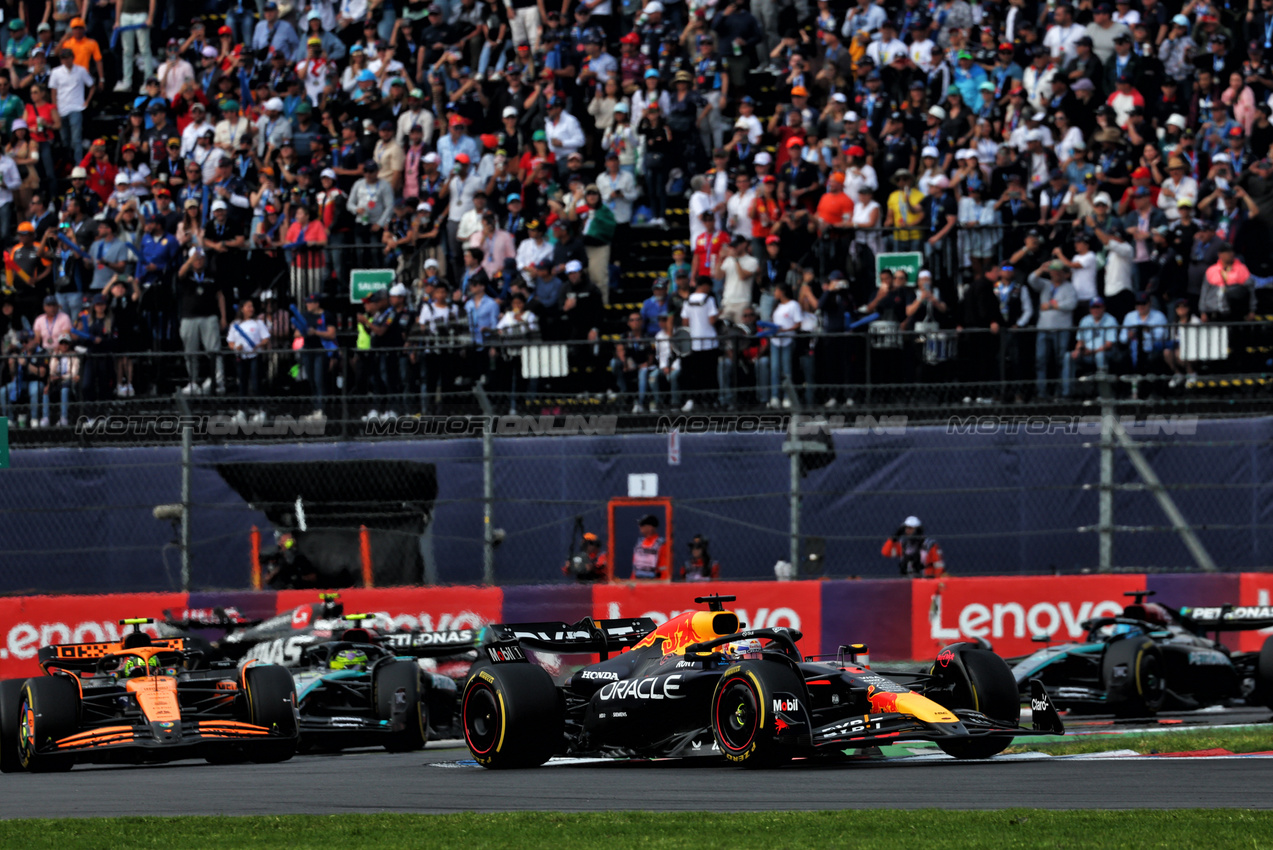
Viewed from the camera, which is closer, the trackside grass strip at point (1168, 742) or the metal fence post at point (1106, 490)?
the trackside grass strip at point (1168, 742)

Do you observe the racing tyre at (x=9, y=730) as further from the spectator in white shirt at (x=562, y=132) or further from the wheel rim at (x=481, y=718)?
the spectator in white shirt at (x=562, y=132)

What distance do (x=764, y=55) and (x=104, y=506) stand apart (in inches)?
391

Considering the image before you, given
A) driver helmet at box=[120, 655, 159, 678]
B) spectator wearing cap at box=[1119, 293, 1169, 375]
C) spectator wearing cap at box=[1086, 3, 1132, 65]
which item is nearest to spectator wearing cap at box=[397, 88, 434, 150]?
spectator wearing cap at box=[1086, 3, 1132, 65]

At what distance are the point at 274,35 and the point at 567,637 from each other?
595 inches

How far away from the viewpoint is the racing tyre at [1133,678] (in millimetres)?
13602

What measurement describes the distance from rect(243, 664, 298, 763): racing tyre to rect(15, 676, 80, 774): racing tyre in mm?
1107

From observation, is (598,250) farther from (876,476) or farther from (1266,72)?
(1266,72)

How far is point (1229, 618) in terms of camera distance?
46.9 ft

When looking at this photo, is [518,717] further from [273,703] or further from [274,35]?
[274,35]

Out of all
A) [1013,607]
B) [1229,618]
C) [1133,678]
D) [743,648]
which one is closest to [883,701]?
[743,648]

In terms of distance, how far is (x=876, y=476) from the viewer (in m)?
16.8

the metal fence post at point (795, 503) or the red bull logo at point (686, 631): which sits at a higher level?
the metal fence post at point (795, 503)

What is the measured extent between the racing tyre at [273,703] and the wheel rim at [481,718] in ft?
5.31

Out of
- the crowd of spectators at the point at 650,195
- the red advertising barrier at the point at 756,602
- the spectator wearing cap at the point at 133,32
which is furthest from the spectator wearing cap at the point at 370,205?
the red advertising barrier at the point at 756,602
